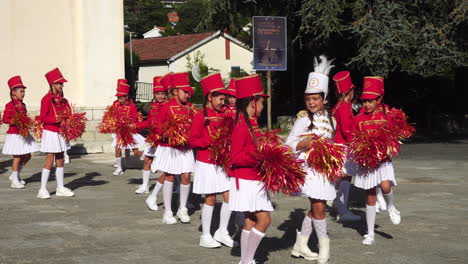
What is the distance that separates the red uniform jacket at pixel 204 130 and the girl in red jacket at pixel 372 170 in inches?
67.3

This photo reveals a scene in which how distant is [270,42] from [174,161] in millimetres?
9987

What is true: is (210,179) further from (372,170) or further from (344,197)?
(344,197)

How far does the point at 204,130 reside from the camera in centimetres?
801

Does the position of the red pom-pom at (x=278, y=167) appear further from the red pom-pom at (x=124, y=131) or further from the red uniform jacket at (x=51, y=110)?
the red uniform jacket at (x=51, y=110)

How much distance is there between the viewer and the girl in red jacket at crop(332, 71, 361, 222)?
8812 millimetres

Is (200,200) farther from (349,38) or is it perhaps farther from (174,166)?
(349,38)

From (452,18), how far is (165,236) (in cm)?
1740

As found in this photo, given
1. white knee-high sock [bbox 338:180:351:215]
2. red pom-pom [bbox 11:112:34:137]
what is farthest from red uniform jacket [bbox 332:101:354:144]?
red pom-pom [bbox 11:112:34:137]

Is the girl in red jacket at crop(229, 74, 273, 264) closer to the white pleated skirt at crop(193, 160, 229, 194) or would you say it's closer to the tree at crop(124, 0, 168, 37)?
the white pleated skirt at crop(193, 160, 229, 194)

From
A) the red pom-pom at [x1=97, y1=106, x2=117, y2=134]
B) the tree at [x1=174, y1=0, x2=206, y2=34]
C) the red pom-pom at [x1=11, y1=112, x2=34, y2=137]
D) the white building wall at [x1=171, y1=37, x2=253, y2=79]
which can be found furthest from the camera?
the tree at [x1=174, y1=0, x2=206, y2=34]

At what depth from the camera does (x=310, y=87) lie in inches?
282

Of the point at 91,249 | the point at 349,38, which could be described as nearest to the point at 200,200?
the point at 91,249

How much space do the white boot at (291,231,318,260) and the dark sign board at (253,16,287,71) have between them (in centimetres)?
1155

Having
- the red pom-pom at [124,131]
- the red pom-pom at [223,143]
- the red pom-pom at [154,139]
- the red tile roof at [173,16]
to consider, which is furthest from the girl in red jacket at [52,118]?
the red tile roof at [173,16]
